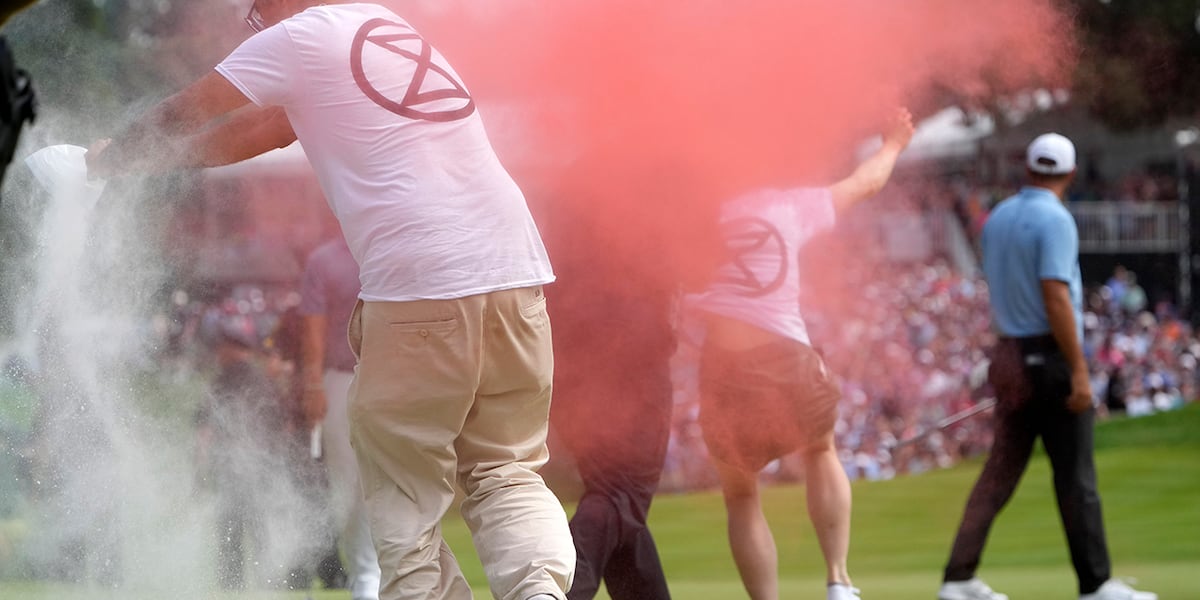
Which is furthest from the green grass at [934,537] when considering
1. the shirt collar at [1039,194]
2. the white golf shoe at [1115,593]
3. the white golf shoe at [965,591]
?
the shirt collar at [1039,194]

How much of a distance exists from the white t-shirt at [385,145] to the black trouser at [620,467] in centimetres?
111

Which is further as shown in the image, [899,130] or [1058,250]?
[1058,250]

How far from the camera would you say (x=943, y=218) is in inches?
805

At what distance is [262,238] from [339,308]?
1192 millimetres

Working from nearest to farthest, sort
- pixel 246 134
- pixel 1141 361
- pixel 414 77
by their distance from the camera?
pixel 414 77, pixel 246 134, pixel 1141 361

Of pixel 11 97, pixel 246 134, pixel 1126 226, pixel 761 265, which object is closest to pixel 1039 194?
pixel 761 265

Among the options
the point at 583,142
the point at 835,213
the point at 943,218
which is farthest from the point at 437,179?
the point at 943,218

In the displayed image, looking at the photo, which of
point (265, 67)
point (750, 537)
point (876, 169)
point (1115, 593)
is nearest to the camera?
point (265, 67)

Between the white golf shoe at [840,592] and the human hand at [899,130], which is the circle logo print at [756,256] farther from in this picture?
the white golf shoe at [840,592]

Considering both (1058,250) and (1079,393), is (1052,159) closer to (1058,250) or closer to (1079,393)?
(1058,250)

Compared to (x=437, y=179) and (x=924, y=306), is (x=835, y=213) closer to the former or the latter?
(x=437, y=179)

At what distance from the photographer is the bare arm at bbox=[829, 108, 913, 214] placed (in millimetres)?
5344

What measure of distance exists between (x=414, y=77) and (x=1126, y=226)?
2177 centimetres

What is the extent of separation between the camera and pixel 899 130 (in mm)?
5539
